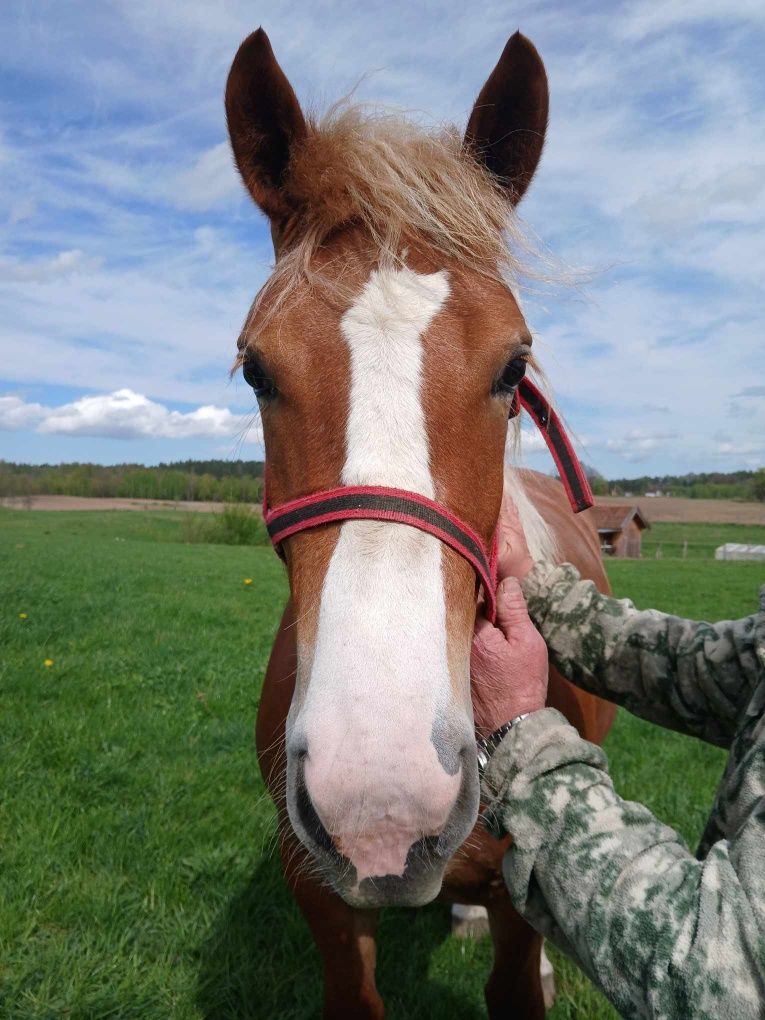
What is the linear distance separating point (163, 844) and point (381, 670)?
3238 mm

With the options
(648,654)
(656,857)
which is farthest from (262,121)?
(656,857)

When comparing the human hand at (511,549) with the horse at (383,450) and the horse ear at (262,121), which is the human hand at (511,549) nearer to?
the horse at (383,450)

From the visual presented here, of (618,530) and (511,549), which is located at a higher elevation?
(511,549)

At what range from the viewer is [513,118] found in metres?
2.21

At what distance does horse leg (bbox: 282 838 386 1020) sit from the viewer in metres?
2.46

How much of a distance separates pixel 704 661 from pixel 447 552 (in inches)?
40.3

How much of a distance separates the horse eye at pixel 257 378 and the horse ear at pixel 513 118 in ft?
3.38

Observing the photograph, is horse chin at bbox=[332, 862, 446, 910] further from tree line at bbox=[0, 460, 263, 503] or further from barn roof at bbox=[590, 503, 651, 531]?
tree line at bbox=[0, 460, 263, 503]

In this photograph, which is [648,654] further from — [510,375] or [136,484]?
[136,484]

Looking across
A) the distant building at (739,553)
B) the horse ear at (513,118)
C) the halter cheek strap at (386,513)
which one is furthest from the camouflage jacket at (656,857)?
the distant building at (739,553)

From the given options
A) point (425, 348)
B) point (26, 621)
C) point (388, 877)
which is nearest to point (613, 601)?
point (425, 348)

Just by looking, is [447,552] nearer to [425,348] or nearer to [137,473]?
[425,348]

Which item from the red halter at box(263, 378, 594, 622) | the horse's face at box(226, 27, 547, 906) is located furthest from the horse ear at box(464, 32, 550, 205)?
the red halter at box(263, 378, 594, 622)

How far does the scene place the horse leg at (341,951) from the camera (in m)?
2.46
